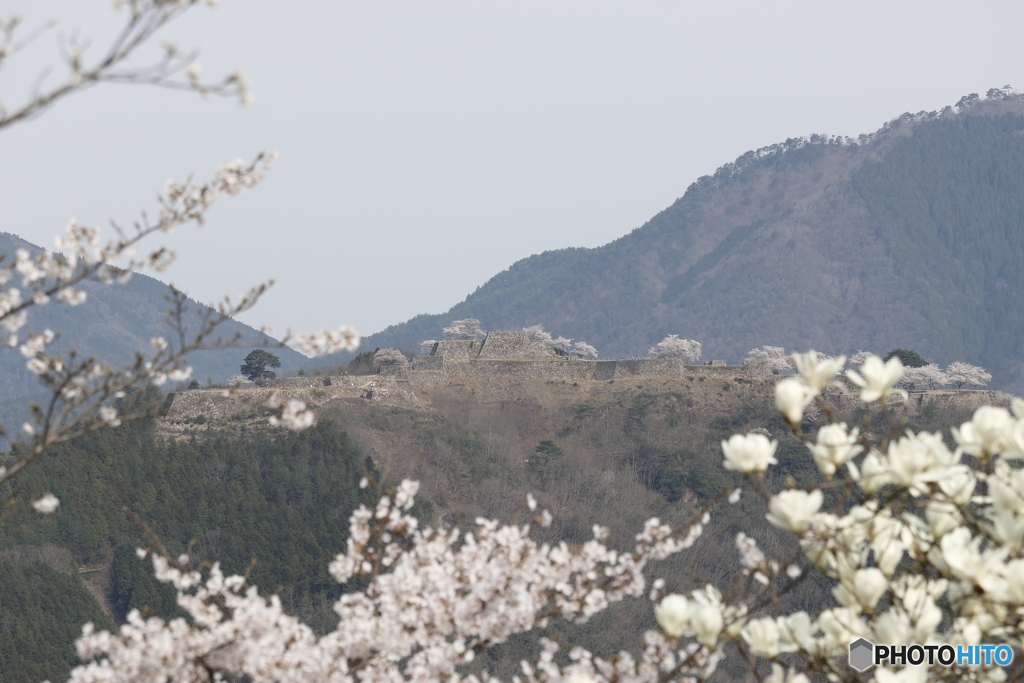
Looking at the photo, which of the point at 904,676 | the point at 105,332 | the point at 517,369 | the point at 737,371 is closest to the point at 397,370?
the point at 517,369

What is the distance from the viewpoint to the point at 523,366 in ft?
182

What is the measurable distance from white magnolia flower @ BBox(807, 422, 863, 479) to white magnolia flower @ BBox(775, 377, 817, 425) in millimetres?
113

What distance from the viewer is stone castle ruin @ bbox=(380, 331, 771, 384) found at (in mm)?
55219

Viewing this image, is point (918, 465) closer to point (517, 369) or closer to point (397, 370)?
point (517, 369)

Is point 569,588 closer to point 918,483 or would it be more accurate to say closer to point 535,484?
point 918,483

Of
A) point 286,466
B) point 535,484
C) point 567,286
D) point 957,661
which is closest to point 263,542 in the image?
point 286,466

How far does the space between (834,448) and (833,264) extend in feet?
534

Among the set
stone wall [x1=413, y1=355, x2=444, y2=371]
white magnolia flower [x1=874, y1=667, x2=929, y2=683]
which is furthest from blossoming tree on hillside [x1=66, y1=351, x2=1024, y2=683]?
stone wall [x1=413, y1=355, x2=444, y2=371]

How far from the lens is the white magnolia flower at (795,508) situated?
13.0 ft

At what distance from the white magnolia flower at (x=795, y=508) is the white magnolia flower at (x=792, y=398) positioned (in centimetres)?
27

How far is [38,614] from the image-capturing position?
109 ft

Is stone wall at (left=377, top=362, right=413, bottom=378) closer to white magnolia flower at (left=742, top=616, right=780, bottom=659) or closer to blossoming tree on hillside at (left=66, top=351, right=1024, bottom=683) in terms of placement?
blossoming tree on hillside at (left=66, top=351, right=1024, bottom=683)

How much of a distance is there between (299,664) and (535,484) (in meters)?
47.2

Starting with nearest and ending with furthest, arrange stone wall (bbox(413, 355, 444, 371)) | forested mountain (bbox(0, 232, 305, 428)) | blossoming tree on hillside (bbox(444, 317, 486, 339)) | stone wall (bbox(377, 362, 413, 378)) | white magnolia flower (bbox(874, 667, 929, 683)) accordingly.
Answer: white magnolia flower (bbox(874, 667, 929, 683)) < stone wall (bbox(377, 362, 413, 378)) < stone wall (bbox(413, 355, 444, 371)) < blossoming tree on hillside (bbox(444, 317, 486, 339)) < forested mountain (bbox(0, 232, 305, 428))
